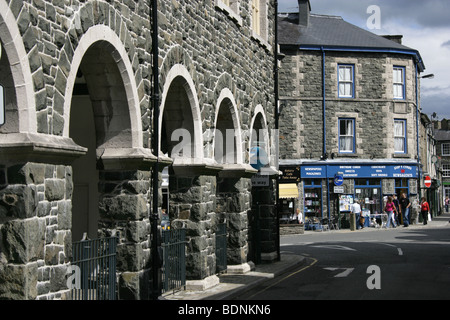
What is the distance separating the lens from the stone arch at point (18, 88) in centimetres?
710

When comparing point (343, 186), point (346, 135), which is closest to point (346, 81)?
point (346, 135)

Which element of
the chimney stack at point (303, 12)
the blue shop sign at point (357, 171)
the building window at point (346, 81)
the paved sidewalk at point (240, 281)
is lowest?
the paved sidewalk at point (240, 281)

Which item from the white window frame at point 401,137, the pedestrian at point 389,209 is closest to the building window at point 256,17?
the pedestrian at point 389,209

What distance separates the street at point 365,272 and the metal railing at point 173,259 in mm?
1156

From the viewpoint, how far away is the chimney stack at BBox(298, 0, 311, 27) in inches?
1484

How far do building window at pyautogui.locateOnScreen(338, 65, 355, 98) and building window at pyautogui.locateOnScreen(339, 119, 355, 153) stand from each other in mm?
1334

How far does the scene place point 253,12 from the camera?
19.1 m

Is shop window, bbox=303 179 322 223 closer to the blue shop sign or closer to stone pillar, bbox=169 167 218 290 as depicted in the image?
the blue shop sign

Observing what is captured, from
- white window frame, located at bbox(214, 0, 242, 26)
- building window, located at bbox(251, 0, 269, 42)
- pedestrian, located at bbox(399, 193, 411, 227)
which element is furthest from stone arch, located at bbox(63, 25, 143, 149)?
pedestrian, located at bbox(399, 193, 411, 227)

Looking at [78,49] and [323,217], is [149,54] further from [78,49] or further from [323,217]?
[323,217]

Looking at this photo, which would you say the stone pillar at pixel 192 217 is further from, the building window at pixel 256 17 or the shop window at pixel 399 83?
the shop window at pixel 399 83

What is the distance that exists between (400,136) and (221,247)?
74.1 ft

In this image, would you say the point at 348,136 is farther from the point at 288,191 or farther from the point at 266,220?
the point at 266,220

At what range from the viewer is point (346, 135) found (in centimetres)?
3547
